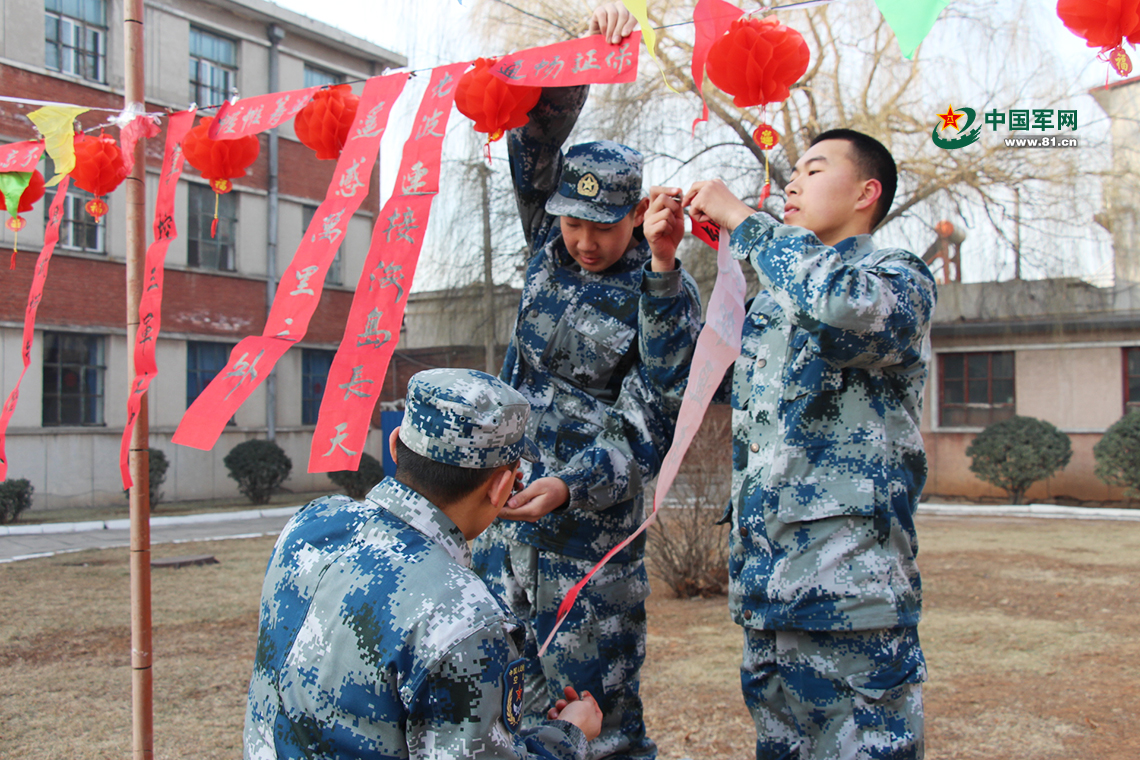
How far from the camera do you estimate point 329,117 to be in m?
2.67

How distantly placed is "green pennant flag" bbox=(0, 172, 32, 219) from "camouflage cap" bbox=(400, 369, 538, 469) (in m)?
2.66

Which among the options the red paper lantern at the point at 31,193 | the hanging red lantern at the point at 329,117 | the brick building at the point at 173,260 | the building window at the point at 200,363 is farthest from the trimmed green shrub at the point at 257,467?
the hanging red lantern at the point at 329,117

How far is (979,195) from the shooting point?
11.0 meters

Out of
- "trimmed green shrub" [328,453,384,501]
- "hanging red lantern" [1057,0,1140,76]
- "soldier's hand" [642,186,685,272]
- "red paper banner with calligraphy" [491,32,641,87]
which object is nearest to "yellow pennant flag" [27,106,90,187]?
"red paper banner with calligraphy" [491,32,641,87]

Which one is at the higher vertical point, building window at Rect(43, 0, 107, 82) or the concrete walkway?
building window at Rect(43, 0, 107, 82)

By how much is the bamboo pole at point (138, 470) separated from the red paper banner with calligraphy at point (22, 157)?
788mm

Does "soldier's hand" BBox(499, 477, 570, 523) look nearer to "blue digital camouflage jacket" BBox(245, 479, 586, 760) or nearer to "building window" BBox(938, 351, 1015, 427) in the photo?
"blue digital camouflage jacket" BBox(245, 479, 586, 760)

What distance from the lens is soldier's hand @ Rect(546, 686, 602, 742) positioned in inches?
64.0

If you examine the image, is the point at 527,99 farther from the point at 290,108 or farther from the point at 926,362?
the point at 926,362

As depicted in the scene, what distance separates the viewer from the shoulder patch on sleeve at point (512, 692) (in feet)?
4.16

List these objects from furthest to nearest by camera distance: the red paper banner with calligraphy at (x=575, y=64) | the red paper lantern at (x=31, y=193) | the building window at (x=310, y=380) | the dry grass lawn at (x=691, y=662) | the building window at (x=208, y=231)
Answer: the building window at (x=310, y=380) < the building window at (x=208, y=231) < the dry grass lawn at (x=691, y=662) < the red paper lantern at (x=31, y=193) < the red paper banner with calligraphy at (x=575, y=64)

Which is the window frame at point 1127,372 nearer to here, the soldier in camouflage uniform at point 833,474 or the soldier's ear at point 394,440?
the soldier in camouflage uniform at point 833,474

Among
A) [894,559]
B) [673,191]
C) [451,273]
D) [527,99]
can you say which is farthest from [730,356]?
[451,273]

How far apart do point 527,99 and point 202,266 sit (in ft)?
49.4
